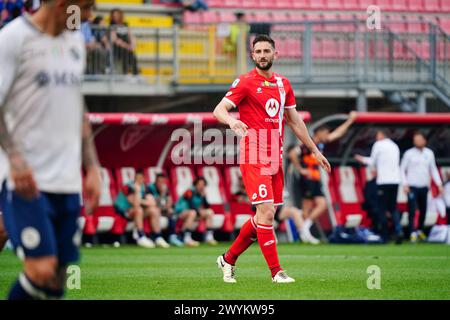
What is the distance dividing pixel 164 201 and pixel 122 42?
160 inches

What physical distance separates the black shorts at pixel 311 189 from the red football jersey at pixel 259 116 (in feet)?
35.2

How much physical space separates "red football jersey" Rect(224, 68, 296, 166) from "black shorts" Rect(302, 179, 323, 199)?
35.2ft

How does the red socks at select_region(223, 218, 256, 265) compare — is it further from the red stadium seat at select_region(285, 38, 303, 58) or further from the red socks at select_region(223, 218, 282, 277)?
the red stadium seat at select_region(285, 38, 303, 58)

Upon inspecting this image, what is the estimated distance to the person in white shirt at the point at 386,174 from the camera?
863 inches

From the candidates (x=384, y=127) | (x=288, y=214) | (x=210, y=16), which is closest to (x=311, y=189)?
(x=288, y=214)

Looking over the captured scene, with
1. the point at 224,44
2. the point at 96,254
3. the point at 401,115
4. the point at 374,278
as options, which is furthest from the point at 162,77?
the point at 374,278

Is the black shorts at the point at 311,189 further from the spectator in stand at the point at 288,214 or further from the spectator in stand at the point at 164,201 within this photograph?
the spectator in stand at the point at 164,201

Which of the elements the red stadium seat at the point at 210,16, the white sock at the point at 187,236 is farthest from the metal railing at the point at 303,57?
the white sock at the point at 187,236

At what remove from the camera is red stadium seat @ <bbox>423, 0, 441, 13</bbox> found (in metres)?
29.5

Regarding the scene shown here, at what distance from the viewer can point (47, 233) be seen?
21.8 feet

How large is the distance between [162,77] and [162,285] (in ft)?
44.6

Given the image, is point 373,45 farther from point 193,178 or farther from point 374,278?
point 374,278

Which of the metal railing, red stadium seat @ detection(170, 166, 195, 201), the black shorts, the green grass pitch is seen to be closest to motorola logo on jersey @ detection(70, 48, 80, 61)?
the green grass pitch

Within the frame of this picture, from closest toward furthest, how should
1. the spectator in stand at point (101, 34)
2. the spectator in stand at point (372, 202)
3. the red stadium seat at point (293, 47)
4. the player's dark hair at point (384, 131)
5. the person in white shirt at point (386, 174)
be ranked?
1. the person in white shirt at point (386, 174)
2. the spectator in stand at point (372, 202)
3. the player's dark hair at point (384, 131)
4. the spectator in stand at point (101, 34)
5. the red stadium seat at point (293, 47)
